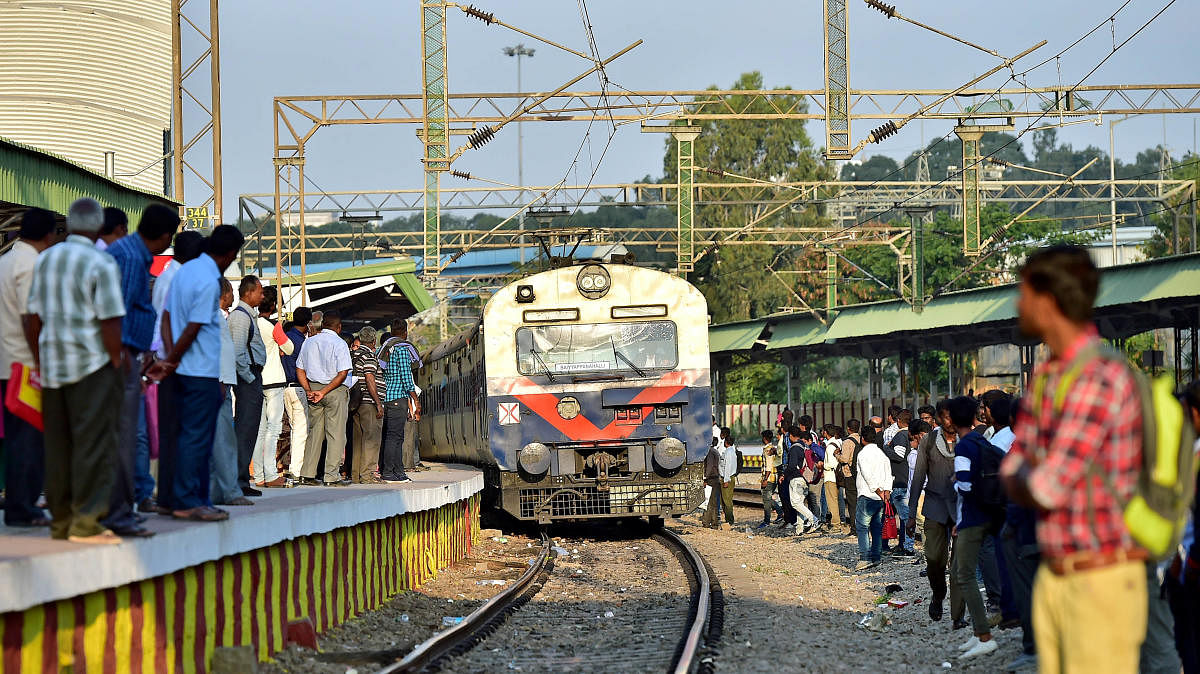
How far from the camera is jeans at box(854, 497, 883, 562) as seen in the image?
644 inches

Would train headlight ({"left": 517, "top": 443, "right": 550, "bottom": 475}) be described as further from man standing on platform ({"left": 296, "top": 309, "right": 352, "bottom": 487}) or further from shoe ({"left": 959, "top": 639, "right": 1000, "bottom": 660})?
shoe ({"left": 959, "top": 639, "right": 1000, "bottom": 660})

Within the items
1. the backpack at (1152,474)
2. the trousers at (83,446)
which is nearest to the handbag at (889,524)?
the trousers at (83,446)

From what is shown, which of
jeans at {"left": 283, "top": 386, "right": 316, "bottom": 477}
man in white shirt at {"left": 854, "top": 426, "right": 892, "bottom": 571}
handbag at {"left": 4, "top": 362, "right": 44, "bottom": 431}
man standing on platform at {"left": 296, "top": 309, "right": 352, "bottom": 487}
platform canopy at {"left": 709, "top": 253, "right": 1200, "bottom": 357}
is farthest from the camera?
platform canopy at {"left": 709, "top": 253, "right": 1200, "bottom": 357}

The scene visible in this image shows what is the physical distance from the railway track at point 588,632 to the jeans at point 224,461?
5.55ft

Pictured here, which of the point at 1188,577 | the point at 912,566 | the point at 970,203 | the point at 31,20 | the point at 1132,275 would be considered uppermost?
the point at 31,20

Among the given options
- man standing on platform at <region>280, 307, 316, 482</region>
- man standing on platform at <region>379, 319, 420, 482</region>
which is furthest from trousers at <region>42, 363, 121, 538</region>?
man standing on platform at <region>379, 319, 420, 482</region>

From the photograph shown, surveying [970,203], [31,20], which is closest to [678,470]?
[970,203]

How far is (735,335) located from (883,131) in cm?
1373

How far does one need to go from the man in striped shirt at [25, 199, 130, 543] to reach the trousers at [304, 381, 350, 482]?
6677 millimetres

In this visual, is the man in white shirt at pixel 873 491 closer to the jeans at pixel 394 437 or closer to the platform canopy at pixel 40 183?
the jeans at pixel 394 437

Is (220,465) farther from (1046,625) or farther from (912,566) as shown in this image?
(912,566)

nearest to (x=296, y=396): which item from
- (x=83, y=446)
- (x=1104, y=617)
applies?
(x=83, y=446)

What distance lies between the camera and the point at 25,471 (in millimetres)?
7816

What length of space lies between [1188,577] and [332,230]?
3891 inches
